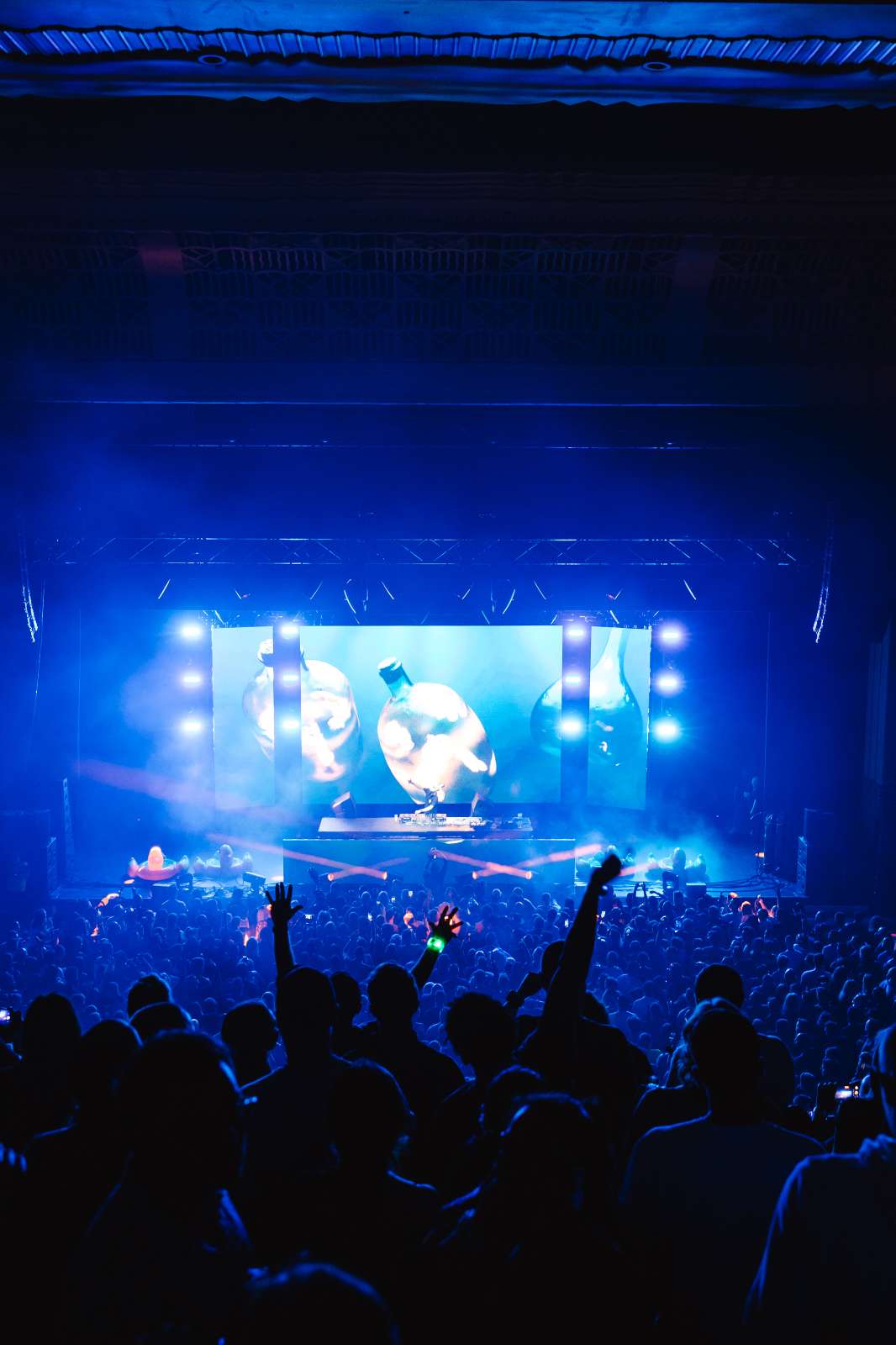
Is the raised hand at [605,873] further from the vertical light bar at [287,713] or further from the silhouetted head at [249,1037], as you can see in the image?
the vertical light bar at [287,713]

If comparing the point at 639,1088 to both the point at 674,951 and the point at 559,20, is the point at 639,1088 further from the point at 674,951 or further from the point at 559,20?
the point at 674,951

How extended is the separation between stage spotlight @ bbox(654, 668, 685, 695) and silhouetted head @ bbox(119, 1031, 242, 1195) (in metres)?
22.3

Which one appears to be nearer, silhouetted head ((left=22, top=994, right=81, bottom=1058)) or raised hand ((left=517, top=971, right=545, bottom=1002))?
silhouetted head ((left=22, top=994, right=81, bottom=1058))

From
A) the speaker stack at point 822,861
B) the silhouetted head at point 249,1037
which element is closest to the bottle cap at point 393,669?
the speaker stack at point 822,861

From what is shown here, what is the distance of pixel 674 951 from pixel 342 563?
9.48 meters

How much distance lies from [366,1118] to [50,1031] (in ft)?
6.98

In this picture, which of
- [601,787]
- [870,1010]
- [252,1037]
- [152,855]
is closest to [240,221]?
[252,1037]

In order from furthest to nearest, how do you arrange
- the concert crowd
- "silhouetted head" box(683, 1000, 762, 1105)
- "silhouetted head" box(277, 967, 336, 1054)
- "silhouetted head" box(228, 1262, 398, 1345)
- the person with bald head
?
"silhouetted head" box(277, 967, 336, 1054), "silhouetted head" box(683, 1000, 762, 1105), the person with bald head, the concert crowd, "silhouetted head" box(228, 1262, 398, 1345)

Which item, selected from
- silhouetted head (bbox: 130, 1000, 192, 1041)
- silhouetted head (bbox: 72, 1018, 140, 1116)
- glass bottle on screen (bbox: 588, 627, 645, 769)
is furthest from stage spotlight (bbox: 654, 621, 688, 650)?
silhouetted head (bbox: 72, 1018, 140, 1116)

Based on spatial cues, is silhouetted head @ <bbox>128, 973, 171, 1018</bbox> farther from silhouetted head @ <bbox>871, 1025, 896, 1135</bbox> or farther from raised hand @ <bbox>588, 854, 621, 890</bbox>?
silhouetted head @ <bbox>871, 1025, 896, 1135</bbox>

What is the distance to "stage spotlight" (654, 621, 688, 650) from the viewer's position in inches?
889

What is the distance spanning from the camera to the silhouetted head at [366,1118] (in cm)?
222

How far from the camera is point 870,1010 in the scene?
8078 millimetres

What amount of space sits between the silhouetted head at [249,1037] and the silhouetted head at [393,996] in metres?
0.42
